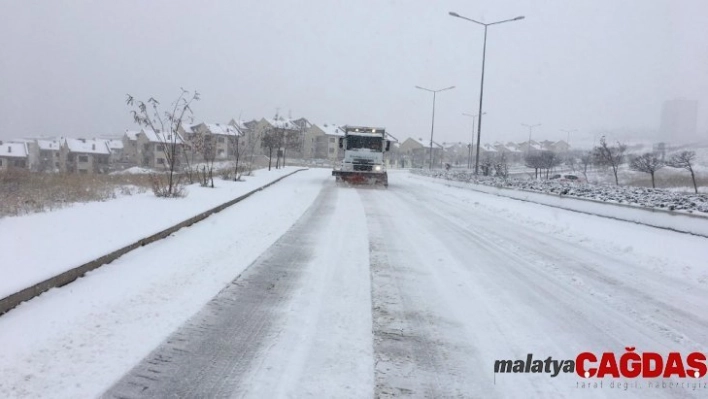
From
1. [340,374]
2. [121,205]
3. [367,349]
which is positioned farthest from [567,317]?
[121,205]

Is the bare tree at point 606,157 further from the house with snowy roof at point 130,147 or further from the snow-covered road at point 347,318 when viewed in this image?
the house with snowy roof at point 130,147

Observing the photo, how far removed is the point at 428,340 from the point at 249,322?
169cm

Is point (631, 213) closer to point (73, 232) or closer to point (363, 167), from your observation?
→ point (73, 232)

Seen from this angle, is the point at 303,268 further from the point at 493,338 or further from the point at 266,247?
the point at 493,338

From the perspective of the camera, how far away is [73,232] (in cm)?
812

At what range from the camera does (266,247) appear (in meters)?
8.62

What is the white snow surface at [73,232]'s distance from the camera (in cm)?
577

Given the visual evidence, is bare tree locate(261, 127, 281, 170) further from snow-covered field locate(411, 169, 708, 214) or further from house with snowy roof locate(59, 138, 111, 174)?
house with snowy roof locate(59, 138, 111, 174)

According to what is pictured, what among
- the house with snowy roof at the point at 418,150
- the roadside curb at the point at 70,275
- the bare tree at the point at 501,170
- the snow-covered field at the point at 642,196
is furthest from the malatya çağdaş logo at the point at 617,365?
the house with snowy roof at the point at 418,150

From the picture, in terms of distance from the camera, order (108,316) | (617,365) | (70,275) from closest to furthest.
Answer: (617,365) → (108,316) → (70,275)

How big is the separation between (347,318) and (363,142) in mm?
23355

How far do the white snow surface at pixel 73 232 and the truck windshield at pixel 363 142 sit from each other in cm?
1496

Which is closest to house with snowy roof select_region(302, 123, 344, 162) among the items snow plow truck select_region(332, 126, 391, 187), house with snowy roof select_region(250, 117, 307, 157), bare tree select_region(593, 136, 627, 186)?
house with snowy roof select_region(250, 117, 307, 157)

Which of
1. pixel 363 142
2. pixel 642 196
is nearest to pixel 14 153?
pixel 363 142
